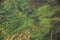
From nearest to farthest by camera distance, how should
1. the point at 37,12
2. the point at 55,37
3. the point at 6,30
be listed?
the point at 55,37, the point at 6,30, the point at 37,12

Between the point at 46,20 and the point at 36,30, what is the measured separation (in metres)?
0.14

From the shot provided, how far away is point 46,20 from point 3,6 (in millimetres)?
472

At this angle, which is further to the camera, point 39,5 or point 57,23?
point 39,5

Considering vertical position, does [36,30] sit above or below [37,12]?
below

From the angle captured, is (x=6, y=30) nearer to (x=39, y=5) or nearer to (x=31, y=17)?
(x=31, y=17)

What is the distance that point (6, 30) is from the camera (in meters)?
1.41

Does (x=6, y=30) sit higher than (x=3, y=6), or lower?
lower

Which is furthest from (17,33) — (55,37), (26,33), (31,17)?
(55,37)

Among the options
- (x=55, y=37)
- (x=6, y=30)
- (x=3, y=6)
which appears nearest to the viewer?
(x=55, y=37)

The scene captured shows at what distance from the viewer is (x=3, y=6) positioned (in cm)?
165

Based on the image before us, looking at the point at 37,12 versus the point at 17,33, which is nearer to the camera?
the point at 17,33

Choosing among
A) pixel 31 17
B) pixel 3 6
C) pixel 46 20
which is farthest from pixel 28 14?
pixel 3 6

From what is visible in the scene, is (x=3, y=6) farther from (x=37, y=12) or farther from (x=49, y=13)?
(x=49, y=13)

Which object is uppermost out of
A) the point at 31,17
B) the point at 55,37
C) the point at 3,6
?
the point at 3,6
